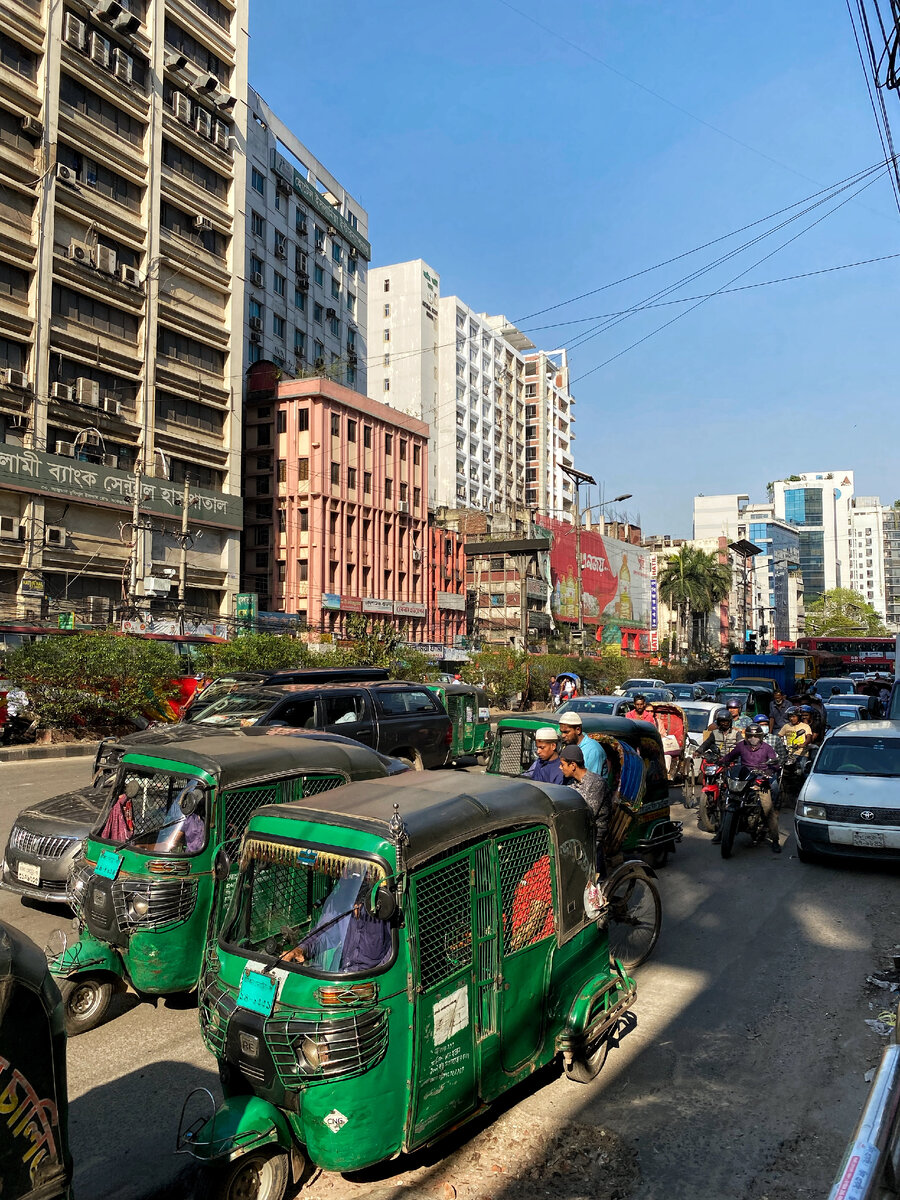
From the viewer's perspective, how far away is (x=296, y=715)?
12.1 m

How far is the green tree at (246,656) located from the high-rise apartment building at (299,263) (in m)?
32.1

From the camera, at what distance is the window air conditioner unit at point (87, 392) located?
3741cm

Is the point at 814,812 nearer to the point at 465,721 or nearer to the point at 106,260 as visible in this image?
the point at 465,721

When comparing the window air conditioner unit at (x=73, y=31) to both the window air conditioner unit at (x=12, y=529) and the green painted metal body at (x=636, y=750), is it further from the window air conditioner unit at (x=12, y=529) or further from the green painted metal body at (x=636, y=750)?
the green painted metal body at (x=636, y=750)

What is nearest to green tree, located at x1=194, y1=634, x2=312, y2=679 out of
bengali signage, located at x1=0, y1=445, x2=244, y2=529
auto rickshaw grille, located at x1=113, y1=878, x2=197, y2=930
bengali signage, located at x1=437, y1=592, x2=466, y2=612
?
bengali signage, located at x1=0, y1=445, x2=244, y2=529

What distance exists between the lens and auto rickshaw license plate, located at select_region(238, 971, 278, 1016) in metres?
3.70

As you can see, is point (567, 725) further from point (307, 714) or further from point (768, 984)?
point (307, 714)

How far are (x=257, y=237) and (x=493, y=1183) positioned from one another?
61051mm

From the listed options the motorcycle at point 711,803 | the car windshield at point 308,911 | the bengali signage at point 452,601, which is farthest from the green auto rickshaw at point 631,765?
the bengali signage at point 452,601

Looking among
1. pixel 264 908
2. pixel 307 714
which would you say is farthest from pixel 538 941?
pixel 307 714

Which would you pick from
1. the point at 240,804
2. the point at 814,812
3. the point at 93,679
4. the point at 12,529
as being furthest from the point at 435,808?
the point at 12,529

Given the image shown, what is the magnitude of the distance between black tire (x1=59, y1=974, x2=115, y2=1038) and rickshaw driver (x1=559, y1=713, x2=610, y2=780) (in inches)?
156

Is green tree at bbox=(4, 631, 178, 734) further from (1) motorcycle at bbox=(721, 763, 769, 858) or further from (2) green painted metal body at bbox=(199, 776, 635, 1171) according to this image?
(2) green painted metal body at bbox=(199, 776, 635, 1171)

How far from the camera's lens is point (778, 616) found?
150 metres
